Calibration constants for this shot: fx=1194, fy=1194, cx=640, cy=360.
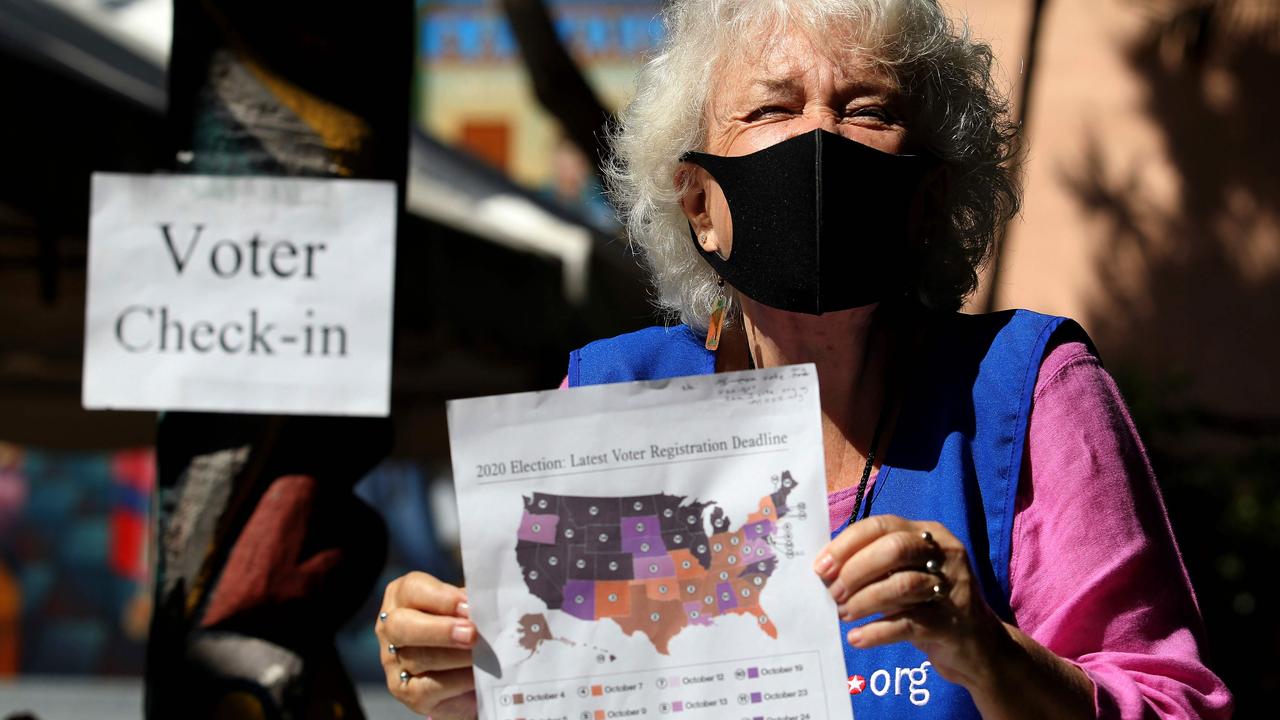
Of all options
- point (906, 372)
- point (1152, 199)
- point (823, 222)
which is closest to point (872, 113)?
point (823, 222)

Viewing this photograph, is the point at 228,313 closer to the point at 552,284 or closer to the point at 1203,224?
the point at 552,284

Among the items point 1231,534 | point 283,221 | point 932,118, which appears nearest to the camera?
point 932,118

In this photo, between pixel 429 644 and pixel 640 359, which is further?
pixel 640 359

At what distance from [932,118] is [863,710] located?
2.35 ft

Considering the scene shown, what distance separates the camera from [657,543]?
3.75ft

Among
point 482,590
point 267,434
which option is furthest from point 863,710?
point 267,434

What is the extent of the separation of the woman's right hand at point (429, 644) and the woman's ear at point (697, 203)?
585 mm

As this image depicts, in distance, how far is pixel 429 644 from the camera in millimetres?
1181

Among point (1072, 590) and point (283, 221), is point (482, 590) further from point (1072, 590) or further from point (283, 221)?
point (283, 221)

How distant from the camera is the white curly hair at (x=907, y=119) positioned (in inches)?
56.3

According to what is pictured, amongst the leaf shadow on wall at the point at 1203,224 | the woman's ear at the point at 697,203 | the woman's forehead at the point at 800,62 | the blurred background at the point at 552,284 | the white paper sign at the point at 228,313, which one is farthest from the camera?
the leaf shadow on wall at the point at 1203,224

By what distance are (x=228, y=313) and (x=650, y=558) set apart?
3.36 ft

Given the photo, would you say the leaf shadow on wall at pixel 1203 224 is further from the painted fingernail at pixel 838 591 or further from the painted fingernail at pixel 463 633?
the painted fingernail at pixel 463 633

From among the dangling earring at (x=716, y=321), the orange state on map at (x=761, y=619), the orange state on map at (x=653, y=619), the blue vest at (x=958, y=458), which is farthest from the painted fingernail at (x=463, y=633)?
the dangling earring at (x=716, y=321)
